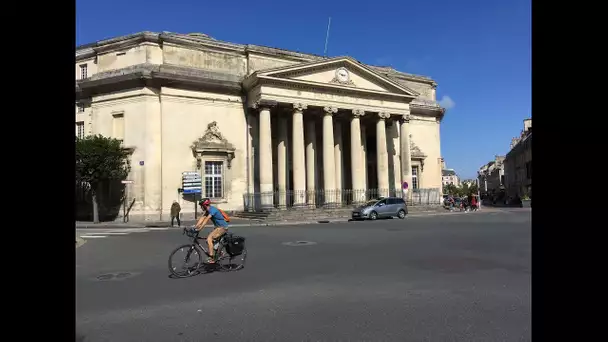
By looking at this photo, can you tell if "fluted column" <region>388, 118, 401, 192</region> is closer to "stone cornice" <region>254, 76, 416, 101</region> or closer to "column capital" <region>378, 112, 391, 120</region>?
"column capital" <region>378, 112, 391, 120</region>

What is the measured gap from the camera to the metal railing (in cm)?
3152

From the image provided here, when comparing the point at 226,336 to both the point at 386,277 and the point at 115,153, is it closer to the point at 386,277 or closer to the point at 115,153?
the point at 386,277

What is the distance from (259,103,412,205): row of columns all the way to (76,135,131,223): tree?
1025cm

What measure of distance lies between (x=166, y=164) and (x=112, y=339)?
89.2 feet

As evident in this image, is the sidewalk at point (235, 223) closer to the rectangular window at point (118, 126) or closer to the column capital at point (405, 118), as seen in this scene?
the rectangular window at point (118, 126)

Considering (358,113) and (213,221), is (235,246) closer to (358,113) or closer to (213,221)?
(213,221)

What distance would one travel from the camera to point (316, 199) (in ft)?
116

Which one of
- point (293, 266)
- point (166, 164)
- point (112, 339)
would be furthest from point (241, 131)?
point (112, 339)

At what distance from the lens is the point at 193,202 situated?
102ft

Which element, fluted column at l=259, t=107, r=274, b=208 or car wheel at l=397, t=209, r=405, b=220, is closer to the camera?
car wheel at l=397, t=209, r=405, b=220

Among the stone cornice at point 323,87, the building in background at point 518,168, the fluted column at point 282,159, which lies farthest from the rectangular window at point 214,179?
the building in background at point 518,168

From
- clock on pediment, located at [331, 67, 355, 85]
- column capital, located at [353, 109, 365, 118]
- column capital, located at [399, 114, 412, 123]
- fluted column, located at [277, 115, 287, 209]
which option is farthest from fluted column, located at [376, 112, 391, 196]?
fluted column, located at [277, 115, 287, 209]

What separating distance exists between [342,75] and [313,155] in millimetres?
7201

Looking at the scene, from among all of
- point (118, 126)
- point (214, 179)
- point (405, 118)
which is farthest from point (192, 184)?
point (405, 118)
